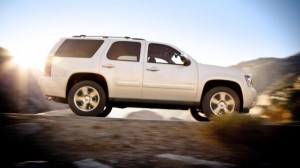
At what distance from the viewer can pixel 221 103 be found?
7480 mm

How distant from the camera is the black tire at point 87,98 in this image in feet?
24.0

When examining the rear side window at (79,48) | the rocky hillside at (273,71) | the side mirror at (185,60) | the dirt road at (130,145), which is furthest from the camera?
the rocky hillside at (273,71)

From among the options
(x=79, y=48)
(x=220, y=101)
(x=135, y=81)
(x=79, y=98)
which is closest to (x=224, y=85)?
(x=220, y=101)

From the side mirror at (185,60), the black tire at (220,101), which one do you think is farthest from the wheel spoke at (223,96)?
the side mirror at (185,60)

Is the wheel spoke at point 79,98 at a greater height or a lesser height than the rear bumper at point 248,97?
lesser

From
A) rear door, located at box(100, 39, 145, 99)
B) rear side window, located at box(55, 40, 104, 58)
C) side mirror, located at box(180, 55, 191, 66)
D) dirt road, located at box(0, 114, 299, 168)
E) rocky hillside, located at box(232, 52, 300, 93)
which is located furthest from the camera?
rocky hillside, located at box(232, 52, 300, 93)

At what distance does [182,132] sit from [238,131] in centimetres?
85

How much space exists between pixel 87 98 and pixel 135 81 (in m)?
1.14

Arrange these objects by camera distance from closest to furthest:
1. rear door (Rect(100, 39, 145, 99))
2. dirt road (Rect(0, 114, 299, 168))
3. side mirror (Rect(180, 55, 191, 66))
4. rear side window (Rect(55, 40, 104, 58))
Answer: dirt road (Rect(0, 114, 299, 168)), rear door (Rect(100, 39, 145, 99)), side mirror (Rect(180, 55, 191, 66)), rear side window (Rect(55, 40, 104, 58))

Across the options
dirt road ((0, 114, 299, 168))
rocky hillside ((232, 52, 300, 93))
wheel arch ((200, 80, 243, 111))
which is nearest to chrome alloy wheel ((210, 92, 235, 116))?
wheel arch ((200, 80, 243, 111))

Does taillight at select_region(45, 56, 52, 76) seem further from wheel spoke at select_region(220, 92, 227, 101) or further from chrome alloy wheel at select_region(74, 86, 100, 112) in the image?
wheel spoke at select_region(220, 92, 227, 101)

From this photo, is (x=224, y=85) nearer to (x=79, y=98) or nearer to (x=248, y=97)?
(x=248, y=97)

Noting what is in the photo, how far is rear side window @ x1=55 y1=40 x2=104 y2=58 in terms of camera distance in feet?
24.5

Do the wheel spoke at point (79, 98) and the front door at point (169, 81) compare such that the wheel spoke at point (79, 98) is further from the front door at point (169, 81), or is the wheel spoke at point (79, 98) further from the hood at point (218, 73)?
the hood at point (218, 73)
